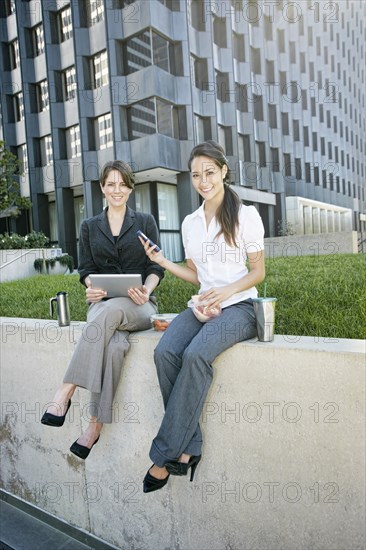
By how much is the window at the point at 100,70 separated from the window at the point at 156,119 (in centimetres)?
192

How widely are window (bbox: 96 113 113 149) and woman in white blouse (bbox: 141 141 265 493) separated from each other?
17.0 metres

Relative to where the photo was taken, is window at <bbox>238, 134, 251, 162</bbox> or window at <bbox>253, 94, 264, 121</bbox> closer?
window at <bbox>238, 134, 251, 162</bbox>

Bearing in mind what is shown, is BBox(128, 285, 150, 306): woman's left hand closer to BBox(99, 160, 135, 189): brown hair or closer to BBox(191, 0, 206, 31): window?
BBox(99, 160, 135, 189): brown hair

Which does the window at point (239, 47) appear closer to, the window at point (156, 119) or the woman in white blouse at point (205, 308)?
the window at point (156, 119)

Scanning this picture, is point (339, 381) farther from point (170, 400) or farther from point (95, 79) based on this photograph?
Answer: point (95, 79)

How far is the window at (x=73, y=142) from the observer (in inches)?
785

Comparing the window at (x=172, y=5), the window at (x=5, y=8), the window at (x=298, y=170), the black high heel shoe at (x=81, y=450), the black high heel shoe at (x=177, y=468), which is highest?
the window at (x=5, y=8)

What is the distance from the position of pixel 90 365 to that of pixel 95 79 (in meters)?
19.3

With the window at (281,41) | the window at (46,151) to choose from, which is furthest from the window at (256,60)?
the window at (46,151)

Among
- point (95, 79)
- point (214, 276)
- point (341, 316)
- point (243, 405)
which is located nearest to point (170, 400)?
point (243, 405)

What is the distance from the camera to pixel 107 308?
2.51m

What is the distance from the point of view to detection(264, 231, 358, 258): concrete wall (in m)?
14.5

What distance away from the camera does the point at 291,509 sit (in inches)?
82.7

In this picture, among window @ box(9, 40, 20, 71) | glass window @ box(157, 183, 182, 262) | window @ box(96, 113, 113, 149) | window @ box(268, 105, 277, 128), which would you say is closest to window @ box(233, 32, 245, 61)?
window @ box(268, 105, 277, 128)
